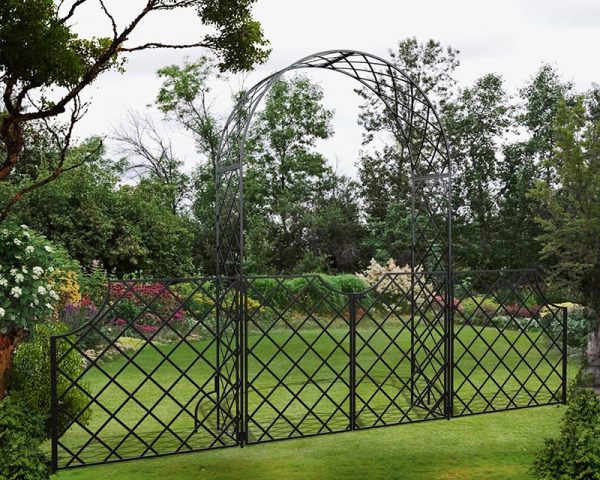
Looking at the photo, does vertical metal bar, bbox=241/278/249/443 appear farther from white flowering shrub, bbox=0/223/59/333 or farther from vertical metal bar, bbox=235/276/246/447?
white flowering shrub, bbox=0/223/59/333

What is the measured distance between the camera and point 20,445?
4.43 metres

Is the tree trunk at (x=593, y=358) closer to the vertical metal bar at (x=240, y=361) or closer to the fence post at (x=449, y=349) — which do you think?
the fence post at (x=449, y=349)

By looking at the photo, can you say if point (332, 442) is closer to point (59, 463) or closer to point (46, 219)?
point (59, 463)

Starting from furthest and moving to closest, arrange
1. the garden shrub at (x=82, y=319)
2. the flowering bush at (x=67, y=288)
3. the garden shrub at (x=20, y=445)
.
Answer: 1. the garden shrub at (x=82, y=319)
2. the flowering bush at (x=67, y=288)
3. the garden shrub at (x=20, y=445)

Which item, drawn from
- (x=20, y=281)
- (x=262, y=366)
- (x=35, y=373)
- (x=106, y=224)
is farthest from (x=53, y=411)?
(x=106, y=224)

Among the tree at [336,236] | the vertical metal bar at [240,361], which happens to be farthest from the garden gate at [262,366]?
the tree at [336,236]

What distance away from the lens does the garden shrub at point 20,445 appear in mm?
4234

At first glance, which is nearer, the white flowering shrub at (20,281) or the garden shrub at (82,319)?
the white flowering shrub at (20,281)

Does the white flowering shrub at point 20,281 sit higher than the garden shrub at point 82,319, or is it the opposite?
the white flowering shrub at point 20,281

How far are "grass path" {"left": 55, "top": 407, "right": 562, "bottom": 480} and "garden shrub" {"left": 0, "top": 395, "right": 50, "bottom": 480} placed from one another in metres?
0.50

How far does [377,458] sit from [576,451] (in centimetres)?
159

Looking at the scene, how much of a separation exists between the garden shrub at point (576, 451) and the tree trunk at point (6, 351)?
140 inches

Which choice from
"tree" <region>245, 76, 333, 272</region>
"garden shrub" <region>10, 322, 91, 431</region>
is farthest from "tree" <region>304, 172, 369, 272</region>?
"garden shrub" <region>10, 322, 91, 431</region>

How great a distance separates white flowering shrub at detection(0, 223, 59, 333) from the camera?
526 cm
